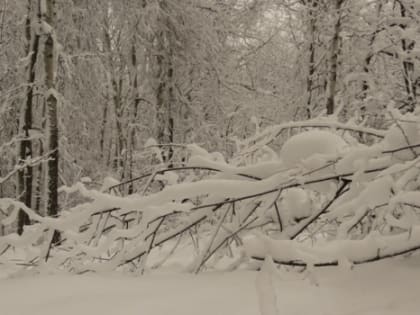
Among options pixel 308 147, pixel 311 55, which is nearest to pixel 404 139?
pixel 308 147

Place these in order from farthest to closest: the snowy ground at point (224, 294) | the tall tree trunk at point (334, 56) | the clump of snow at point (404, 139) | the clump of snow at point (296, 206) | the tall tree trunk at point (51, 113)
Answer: the tall tree trunk at point (51, 113) < the tall tree trunk at point (334, 56) < the clump of snow at point (296, 206) < the clump of snow at point (404, 139) < the snowy ground at point (224, 294)

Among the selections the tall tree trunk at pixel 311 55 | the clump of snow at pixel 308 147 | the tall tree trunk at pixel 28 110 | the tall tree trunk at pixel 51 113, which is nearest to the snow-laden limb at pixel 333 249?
the clump of snow at pixel 308 147

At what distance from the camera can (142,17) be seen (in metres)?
10.7

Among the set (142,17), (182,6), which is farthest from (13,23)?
(182,6)

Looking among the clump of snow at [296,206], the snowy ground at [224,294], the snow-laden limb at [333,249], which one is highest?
the clump of snow at [296,206]

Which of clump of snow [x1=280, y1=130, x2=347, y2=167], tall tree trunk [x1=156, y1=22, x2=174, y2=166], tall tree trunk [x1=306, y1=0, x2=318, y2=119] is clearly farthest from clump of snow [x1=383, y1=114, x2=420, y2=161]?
tall tree trunk [x1=156, y1=22, x2=174, y2=166]

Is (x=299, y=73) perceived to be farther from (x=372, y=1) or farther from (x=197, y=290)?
(x=197, y=290)

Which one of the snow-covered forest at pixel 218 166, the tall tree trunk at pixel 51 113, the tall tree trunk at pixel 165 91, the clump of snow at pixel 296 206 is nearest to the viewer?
the snow-covered forest at pixel 218 166

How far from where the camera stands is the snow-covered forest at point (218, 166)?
191 centimetres

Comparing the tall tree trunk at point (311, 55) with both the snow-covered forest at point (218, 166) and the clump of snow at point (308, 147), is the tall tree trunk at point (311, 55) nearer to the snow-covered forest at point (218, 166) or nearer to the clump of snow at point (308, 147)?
the snow-covered forest at point (218, 166)

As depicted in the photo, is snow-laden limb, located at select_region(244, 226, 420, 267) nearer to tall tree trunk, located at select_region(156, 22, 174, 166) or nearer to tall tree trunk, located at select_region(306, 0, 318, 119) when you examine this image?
tall tree trunk, located at select_region(306, 0, 318, 119)

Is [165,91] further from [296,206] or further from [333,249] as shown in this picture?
[333,249]

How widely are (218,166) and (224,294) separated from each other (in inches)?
24.8

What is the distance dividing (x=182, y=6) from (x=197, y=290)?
9.68 meters
